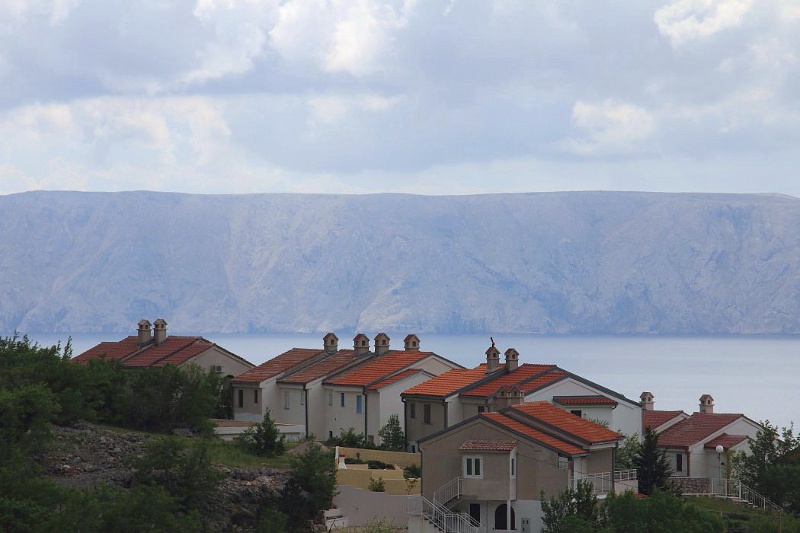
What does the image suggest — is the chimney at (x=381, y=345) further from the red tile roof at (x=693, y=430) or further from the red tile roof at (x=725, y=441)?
the red tile roof at (x=725, y=441)

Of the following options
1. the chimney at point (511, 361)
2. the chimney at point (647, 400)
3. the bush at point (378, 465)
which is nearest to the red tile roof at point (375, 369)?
the chimney at point (511, 361)

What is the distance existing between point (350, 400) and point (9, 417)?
21982 millimetres

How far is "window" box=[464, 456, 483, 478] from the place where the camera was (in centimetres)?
4734

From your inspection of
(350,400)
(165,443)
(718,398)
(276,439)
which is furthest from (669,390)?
(165,443)

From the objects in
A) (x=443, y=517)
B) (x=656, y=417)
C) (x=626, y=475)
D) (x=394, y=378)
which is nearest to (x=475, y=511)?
(x=443, y=517)

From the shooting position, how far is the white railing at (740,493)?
5605 centimetres

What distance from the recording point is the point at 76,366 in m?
54.0

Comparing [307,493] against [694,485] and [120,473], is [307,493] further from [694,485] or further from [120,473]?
[694,485]

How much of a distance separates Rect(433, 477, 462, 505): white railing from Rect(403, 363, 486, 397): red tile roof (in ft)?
38.3

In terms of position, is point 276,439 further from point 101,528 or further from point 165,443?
point 101,528

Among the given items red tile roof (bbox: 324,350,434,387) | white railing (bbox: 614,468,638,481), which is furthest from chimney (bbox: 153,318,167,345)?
white railing (bbox: 614,468,638,481)

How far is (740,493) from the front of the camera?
5850cm

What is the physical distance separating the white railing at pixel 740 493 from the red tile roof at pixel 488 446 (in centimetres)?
1313

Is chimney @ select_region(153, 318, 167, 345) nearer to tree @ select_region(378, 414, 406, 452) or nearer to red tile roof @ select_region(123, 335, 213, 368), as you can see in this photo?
red tile roof @ select_region(123, 335, 213, 368)
